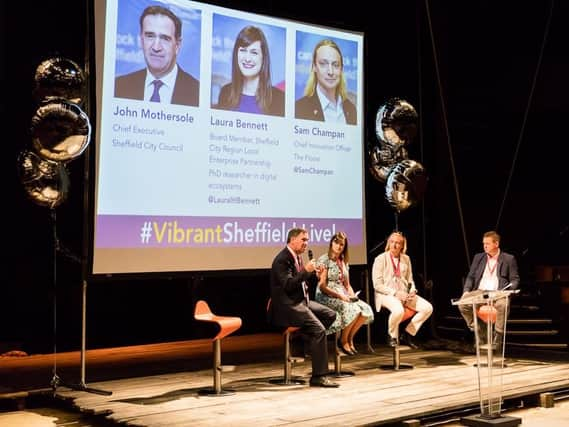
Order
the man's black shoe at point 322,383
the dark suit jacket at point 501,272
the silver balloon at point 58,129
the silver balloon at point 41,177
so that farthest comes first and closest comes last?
the dark suit jacket at point 501,272, the man's black shoe at point 322,383, the silver balloon at point 41,177, the silver balloon at point 58,129

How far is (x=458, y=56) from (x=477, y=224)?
2181 millimetres

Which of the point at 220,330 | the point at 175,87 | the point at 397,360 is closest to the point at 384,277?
the point at 397,360

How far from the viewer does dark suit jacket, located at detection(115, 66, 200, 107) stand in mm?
5992

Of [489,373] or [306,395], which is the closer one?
[489,373]

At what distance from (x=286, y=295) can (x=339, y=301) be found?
28.4 inches

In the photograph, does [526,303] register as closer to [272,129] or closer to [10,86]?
[272,129]

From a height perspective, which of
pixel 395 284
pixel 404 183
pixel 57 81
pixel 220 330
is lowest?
pixel 220 330

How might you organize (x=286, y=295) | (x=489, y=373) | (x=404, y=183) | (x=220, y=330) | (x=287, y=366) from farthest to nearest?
(x=404, y=183)
(x=287, y=366)
(x=286, y=295)
(x=220, y=330)
(x=489, y=373)

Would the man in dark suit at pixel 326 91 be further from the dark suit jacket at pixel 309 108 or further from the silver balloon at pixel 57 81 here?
the silver balloon at pixel 57 81

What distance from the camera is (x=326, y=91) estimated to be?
7.27 m

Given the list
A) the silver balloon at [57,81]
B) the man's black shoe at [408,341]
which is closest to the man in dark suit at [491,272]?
the man's black shoe at [408,341]

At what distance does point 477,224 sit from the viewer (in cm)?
1052

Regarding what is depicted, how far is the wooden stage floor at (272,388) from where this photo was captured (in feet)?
16.1

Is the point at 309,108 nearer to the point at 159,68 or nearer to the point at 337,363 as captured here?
the point at 159,68
